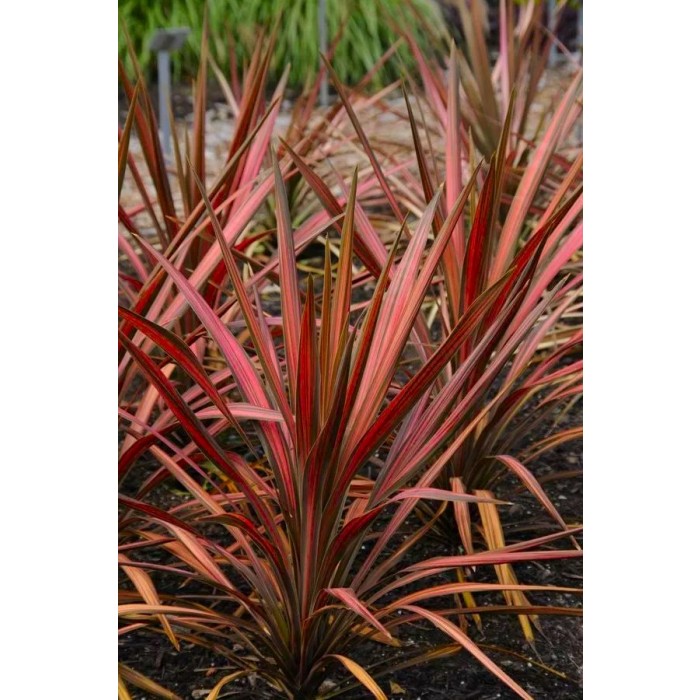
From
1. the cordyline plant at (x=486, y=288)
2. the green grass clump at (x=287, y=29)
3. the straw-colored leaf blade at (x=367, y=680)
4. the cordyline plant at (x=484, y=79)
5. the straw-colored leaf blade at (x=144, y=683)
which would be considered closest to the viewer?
the straw-colored leaf blade at (x=367, y=680)

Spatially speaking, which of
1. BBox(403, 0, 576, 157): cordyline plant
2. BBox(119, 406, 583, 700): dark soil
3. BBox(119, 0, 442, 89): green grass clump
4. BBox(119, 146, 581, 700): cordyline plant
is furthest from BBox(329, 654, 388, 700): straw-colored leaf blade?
BBox(119, 0, 442, 89): green grass clump

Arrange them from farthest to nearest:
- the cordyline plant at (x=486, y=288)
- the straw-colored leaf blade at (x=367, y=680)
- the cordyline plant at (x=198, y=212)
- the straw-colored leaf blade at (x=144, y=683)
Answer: the cordyline plant at (x=198, y=212)
the cordyline plant at (x=486, y=288)
the straw-colored leaf blade at (x=144, y=683)
the straw-colored leaf blade at (x=367, y=680)

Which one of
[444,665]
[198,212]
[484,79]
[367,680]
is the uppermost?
[484,79]

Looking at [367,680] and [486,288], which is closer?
[367,680]

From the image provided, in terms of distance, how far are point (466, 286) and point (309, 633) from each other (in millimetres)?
498

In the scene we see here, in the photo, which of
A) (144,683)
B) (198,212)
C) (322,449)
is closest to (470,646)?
(322,449)

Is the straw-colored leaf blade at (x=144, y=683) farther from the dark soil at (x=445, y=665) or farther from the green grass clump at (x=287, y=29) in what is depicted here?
the green grass clump at (x=287, y=29)

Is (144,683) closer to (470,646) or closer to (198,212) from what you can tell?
(470,646)

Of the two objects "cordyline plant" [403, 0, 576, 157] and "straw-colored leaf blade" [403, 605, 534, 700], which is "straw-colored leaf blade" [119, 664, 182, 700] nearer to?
"straw-colored leaf blade" [403, 605, 534, 700]

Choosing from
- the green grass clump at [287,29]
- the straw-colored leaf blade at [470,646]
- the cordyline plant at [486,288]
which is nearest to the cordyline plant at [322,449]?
the straw-colored leaf blade at [470,646]

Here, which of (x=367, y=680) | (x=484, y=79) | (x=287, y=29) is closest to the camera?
(x=367, y=680)
